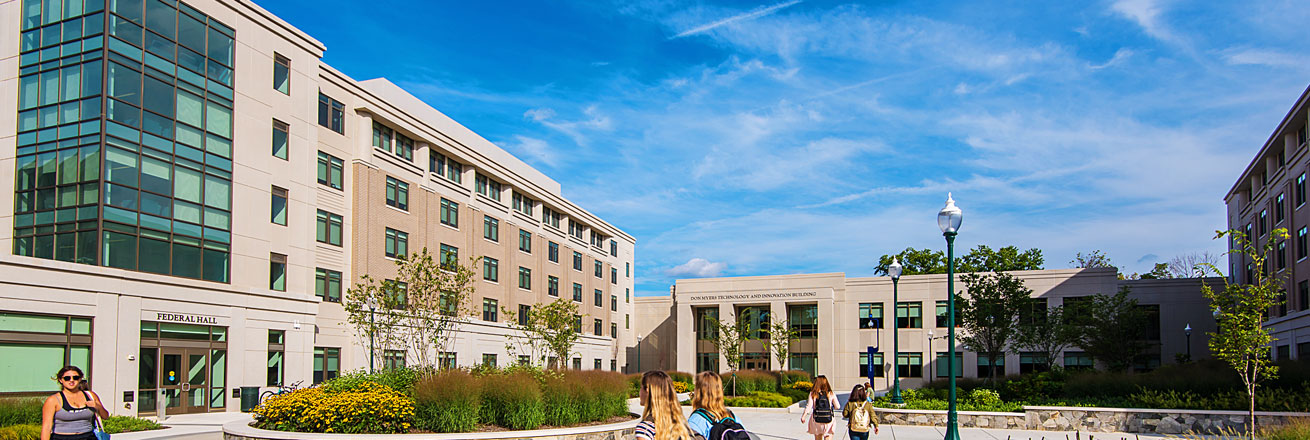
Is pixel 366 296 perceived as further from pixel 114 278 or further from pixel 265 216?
pixel 114 278

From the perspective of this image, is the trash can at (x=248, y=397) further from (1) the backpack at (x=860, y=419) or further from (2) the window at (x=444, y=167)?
(1) the backpack at (x=860, y=419)

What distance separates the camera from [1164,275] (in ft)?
269

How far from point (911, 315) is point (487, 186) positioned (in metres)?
29.6

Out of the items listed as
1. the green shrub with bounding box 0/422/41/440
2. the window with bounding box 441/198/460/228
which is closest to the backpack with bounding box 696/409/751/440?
the green shrub with bounding box 0/422/41/440

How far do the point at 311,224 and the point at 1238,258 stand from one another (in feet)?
184

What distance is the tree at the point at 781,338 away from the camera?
56.4 metres

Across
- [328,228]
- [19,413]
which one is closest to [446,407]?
[19,413]

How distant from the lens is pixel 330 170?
4019cm

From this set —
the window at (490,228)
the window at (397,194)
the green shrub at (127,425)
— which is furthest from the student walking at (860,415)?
the window at (490,228)

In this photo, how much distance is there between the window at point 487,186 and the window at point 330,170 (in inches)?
507

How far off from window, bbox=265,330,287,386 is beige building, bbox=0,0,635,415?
0.20 ft

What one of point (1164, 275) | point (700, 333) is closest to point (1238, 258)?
point (1164, 275)

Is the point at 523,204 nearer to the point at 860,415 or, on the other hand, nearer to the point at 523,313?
the point at 523,313

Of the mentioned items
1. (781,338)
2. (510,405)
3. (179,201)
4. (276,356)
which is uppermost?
(179,201)
